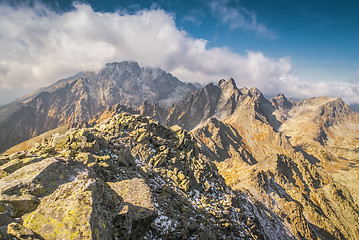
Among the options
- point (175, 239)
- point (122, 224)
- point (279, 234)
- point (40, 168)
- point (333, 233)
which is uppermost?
point (40, 168)

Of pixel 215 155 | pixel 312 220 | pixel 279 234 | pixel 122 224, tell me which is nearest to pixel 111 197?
pixel 122 224

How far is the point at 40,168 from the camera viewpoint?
11828 millimetres

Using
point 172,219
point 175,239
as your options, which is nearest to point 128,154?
point 172,219

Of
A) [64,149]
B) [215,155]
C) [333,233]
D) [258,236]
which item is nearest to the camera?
[64,149]

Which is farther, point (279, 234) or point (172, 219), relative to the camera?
point (279, 234)

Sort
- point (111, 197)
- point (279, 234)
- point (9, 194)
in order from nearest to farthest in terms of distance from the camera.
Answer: point (9, 194) → point (111, 197) → point (279, 234)

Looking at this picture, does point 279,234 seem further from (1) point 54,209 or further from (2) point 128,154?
(1) point 54,209

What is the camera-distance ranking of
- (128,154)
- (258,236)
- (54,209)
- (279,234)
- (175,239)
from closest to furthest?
(54,209) → (175,239) → (128,154) → (258,236) → (279,234)

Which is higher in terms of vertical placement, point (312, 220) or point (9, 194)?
point (9, 194)

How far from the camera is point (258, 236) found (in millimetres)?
28750

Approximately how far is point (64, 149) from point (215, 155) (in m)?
182

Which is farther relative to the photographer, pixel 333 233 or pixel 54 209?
pixel 333 233

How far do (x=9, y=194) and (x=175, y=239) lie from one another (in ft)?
41.3

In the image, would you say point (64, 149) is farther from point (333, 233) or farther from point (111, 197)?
point (333, 233)
